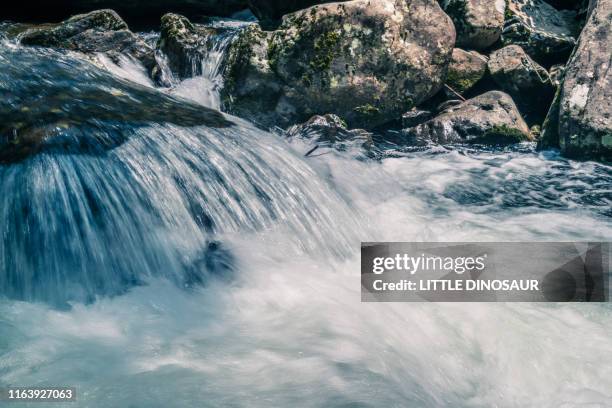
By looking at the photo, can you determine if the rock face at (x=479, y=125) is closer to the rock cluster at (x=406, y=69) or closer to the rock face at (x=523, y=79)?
the rock cluster at (x=406, y=69)

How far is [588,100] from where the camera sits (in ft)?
20.0

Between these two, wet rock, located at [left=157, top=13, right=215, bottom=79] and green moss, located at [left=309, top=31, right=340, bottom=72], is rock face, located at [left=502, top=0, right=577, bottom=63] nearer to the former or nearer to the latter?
green moss, located at [left=309, top=31, right=340, bottom=72]

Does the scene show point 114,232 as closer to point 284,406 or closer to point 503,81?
point 284,406

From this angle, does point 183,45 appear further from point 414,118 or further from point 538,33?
point 538,33

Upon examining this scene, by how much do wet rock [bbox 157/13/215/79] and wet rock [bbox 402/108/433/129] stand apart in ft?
11.1

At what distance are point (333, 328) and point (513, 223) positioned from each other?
298cm

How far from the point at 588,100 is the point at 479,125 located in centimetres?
145

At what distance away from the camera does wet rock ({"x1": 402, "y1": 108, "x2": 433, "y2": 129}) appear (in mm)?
7352

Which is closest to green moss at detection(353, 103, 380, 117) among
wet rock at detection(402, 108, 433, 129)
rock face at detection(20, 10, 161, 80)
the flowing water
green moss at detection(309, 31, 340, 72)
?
wet rock at detection(402, 108, 433, 129)

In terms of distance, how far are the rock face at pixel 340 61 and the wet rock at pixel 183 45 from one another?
102cm

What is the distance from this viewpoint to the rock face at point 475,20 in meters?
7.87

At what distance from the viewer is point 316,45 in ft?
21.3

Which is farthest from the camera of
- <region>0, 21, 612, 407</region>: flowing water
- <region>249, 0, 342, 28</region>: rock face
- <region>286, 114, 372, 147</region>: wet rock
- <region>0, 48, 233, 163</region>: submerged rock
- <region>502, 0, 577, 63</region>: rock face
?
<region>249, 0, 342, 28</region>: rock face

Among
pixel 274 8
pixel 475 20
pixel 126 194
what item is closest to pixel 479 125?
pixel 475 20
